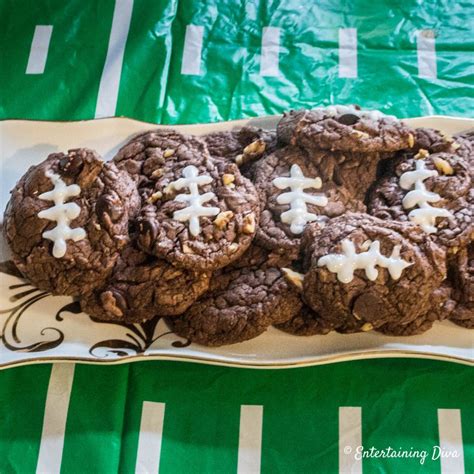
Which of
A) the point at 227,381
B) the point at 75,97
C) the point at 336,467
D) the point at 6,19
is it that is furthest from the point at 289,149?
the point at 6,19

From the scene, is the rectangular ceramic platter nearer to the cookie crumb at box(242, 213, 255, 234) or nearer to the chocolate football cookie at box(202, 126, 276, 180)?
the cookie crumb at box(242, 213, 255, 234)

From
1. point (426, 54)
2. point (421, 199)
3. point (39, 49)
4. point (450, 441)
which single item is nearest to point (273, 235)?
point (421, 199)

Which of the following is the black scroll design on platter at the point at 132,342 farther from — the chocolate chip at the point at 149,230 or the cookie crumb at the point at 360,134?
the cookie crumb at the point at 360,134

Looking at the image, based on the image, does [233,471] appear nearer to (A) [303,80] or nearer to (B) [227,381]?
(B) [227,381]

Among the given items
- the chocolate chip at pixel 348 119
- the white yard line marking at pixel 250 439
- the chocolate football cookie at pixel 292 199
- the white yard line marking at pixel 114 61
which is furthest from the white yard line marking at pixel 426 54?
the white yard line marking at pixel 250 439

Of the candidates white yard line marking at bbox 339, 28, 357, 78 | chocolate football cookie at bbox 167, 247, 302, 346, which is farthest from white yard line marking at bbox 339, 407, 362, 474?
white yard line marking at bbox 339, 28, 357, 78

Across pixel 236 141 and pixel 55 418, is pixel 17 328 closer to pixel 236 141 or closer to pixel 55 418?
pixel 55 418
